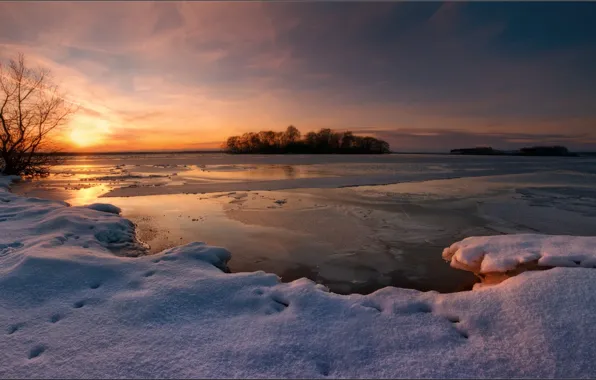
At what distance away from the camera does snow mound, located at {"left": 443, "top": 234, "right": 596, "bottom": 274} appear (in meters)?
3.47

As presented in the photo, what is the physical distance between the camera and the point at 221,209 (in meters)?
8.15

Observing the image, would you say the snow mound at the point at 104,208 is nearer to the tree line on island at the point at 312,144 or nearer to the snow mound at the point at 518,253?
the snow mound at the point at 518,253

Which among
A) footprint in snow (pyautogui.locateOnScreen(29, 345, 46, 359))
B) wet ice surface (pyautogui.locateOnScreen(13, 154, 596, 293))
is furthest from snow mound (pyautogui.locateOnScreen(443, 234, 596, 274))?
footprint in snow (pyautogui.locateOnScreen(29, 345, 46, 359))

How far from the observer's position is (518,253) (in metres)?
3.87

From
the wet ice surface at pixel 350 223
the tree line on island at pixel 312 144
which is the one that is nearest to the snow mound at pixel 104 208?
the wet ice surface at pixel 350 223

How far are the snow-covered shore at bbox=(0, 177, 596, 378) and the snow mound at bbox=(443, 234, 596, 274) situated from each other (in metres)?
0.14

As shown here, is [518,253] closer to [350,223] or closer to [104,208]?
[350,223]

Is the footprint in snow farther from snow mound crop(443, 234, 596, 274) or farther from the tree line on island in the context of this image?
the tree line on island

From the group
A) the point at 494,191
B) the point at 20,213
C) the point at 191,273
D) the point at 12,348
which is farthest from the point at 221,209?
the point at 494,191

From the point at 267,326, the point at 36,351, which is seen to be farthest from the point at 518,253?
the point at 36,351

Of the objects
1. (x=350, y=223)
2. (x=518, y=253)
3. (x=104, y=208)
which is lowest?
(x=350, y=223)

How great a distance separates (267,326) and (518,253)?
11.2ft

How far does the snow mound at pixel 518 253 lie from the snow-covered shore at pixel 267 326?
140 millimetres

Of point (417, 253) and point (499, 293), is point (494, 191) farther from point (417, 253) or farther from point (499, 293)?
point (499, 293)
